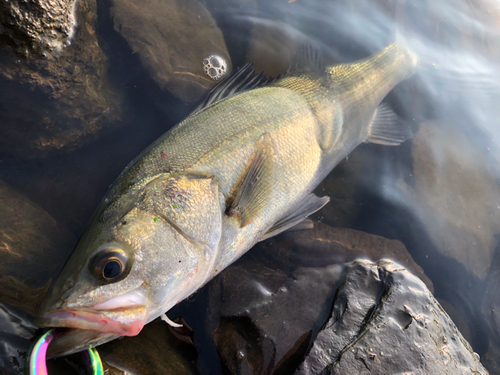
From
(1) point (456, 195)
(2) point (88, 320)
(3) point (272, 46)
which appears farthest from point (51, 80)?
(1) point (456, 195)

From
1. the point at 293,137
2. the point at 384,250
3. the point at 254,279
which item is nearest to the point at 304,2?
the point at 293,137

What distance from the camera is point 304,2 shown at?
4188mm

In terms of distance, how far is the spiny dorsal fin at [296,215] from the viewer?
2625 millimetres

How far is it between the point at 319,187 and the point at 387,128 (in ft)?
3.99

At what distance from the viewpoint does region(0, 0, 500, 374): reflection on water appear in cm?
230

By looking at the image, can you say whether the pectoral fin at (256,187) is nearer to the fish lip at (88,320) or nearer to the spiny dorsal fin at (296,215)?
the spiny dorsal fin at (296,215)

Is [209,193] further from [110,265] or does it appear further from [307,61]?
[307,61]

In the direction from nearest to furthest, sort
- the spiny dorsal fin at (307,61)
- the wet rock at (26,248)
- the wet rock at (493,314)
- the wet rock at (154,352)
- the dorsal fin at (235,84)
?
the wet rock at (154,352) < the wet rock at (26,248) < the dorsal fin at (235,84) < the wet rock at (493,314) < the spiny dorsal fin at (307,61)

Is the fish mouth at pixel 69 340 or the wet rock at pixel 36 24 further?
the wet rock at pixel 36 24

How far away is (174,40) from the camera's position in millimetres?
3396

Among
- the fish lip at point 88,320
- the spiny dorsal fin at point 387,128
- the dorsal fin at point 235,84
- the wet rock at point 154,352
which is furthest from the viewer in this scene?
the spiny dorsal fin at point 387,128

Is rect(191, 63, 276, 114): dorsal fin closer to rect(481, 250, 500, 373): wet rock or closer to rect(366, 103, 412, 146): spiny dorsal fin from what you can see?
rect(366, 103, 412, 146): spiny dorsal fin

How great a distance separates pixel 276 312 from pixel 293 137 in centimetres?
148

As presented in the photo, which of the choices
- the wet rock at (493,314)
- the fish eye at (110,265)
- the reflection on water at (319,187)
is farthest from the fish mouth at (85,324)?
the wet rock at (493,314)
